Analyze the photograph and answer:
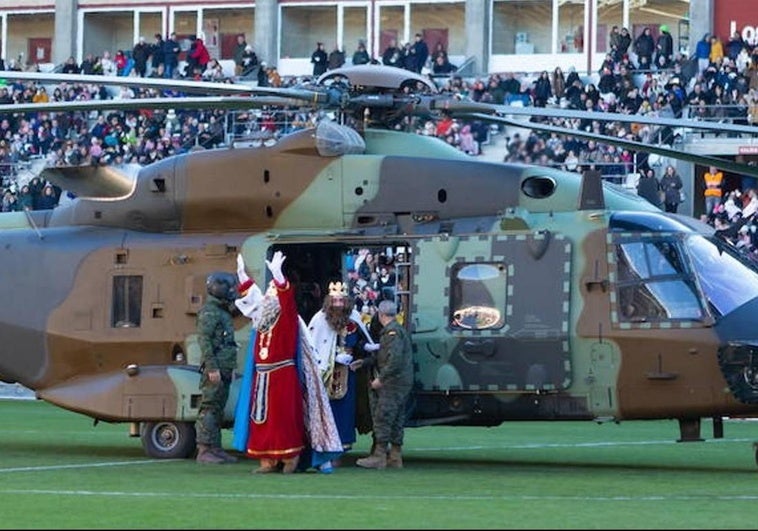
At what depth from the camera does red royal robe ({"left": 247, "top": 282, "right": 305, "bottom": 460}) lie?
720 inches

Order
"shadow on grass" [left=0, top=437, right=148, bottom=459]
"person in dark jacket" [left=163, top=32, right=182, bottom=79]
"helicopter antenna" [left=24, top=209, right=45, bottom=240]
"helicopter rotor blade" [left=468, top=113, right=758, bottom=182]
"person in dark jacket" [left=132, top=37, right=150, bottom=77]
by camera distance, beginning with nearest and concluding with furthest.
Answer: "helicopter rotor blade" [left=468, top=113, right=758, bottom=182]
"shadow on grass" [left=0, top=437, right=148, bottom=459]
"helicopter antenna" [left=24, top=209, right=45, bottom=240]
"person in dark jacket" [left=163, top=32, right=182, bottom=79]
"person in dark jacket" [left=132, top=37, right=150, bottom=77]

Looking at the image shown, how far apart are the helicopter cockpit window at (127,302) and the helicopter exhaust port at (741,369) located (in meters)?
6.04

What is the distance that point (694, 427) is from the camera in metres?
19.1

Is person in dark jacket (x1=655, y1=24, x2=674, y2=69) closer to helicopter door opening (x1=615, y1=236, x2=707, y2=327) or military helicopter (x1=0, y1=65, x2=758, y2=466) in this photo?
military helicopter (x1=0, y1=65, x2=758, y2=466)

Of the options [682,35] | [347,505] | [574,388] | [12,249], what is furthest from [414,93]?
[682,35]

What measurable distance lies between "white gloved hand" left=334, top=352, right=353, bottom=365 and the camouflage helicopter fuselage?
71 centimetres

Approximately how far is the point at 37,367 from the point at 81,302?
2.83 feet

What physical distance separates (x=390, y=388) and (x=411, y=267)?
1.42 m

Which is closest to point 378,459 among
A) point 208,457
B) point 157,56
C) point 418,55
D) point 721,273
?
point 208,457

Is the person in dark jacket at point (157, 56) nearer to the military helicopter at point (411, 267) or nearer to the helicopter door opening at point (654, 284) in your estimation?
the military helicopter at point (411, 267)

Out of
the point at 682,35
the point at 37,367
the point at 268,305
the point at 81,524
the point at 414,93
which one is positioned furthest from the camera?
the point at 682,35

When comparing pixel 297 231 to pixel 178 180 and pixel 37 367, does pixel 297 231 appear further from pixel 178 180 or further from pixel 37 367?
pixel 37 367

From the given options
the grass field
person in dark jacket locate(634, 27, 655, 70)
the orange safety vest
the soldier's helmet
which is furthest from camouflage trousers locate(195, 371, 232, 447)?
person in dark jacket locate(634, 27, 655, 70)

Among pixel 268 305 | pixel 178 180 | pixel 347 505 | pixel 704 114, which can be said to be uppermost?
pixel 704 114
